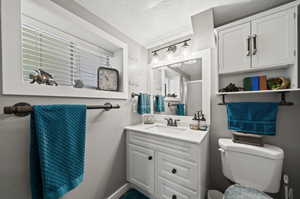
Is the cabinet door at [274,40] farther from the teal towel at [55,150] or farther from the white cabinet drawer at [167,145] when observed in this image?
the teal towel at [55,150]

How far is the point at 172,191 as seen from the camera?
116cm

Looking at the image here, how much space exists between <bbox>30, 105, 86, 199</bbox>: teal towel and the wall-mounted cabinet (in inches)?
61.7

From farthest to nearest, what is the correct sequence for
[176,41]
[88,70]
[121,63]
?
[176,41] < [121,63] < [88,70]

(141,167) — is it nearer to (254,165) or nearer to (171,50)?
(254,165)

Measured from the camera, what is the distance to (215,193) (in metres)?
1.22

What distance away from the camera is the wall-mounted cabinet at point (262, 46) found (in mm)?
983

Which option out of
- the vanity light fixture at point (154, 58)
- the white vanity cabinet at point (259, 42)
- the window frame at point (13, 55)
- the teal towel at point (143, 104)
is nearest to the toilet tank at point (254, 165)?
the white vanity cabinet at point (259, 42)

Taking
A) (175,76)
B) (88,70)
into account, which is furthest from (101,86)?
(175,76)

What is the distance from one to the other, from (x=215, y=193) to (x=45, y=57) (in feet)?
7.34

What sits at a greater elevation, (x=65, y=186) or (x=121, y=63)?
(x=121, y=63)

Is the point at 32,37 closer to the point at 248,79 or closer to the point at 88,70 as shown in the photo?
the point at 88,70

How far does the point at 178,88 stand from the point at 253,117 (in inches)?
35.5

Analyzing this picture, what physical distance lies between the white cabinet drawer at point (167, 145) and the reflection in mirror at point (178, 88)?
619mm

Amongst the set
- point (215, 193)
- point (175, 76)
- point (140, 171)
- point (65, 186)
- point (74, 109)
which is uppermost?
point (175, 76)
